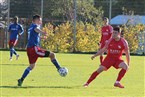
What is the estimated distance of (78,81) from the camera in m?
14.7

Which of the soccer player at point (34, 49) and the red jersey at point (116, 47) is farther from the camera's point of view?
the soccer player at point (34, 49)

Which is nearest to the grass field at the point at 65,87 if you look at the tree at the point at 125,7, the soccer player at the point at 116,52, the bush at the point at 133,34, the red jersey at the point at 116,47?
the soccer player at the point at 116,52

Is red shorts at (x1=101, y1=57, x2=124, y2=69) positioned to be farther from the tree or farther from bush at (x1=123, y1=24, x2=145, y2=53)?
the tree

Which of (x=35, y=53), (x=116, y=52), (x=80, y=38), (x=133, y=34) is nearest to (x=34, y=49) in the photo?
(x=35, y=53)

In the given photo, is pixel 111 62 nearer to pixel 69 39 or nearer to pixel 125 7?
pixel 69 39

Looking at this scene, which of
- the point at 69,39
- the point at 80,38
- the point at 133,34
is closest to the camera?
the point at 133,34

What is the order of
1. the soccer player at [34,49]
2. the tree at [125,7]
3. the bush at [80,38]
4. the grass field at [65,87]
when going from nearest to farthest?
the grass field at [65,87]
the soccer player at [34,49]
the bush at [80,38]
the tree at [125,7]

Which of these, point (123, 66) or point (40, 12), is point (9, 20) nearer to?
point (40, 12)

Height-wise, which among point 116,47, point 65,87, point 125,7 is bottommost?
point 65,87

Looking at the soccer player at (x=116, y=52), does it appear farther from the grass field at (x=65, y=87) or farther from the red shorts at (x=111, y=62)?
the grass field at (x=65, y=87)

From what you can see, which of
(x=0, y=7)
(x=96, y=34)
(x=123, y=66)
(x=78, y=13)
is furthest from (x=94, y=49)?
(x=123, y=66)

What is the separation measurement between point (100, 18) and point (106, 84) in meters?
28.0

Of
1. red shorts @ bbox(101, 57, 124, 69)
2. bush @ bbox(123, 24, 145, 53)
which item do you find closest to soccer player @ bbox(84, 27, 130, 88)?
red shorts @ bbox(101, 57, 124, 69)

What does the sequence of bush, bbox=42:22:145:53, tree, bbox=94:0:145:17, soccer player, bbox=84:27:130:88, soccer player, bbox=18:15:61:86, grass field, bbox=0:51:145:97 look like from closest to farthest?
grass field, bbox=0:51:145:97, soccer player, bbox=84:27:130:88, soccer player, bbox=18:15:61:86, bush, bbox=42:22:145:53, tree, bbox=94:0:145:17
